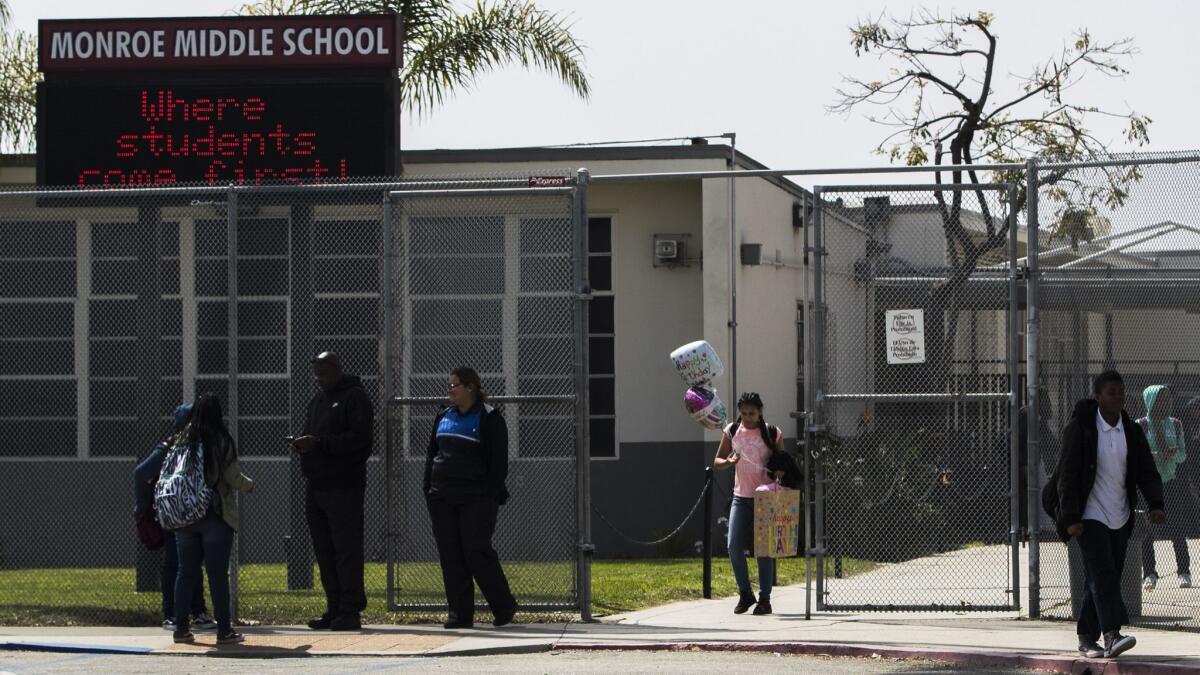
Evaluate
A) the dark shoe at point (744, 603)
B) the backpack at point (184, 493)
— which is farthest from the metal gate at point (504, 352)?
the backpack at point (184, 493)

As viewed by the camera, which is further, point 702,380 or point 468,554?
point 702,380

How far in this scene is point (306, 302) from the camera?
44.6 ft

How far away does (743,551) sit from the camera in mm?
12617

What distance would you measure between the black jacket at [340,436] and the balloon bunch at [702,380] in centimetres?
606

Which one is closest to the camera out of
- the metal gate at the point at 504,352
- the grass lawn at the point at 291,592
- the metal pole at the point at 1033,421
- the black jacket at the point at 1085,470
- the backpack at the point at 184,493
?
the black jacket at the point at 1085,470

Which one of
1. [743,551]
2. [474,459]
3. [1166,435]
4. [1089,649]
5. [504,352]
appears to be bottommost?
[1089,649]

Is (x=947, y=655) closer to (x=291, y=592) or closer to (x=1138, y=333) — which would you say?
(x=1138, y=333)

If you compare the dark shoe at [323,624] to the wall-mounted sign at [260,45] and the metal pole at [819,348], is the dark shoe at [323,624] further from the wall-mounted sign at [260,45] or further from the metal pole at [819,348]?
the wall-mounted sign at [260,45]

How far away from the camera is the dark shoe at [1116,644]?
32.1 ft

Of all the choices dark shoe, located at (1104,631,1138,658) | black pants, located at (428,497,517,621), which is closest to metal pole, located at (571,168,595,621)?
black pants, located at (428,497,517,621)

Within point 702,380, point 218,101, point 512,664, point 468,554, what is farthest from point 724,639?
point 702,380

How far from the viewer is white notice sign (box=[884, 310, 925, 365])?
11922mm

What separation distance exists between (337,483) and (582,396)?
183 centimetres

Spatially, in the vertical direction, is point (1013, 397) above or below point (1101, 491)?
above
